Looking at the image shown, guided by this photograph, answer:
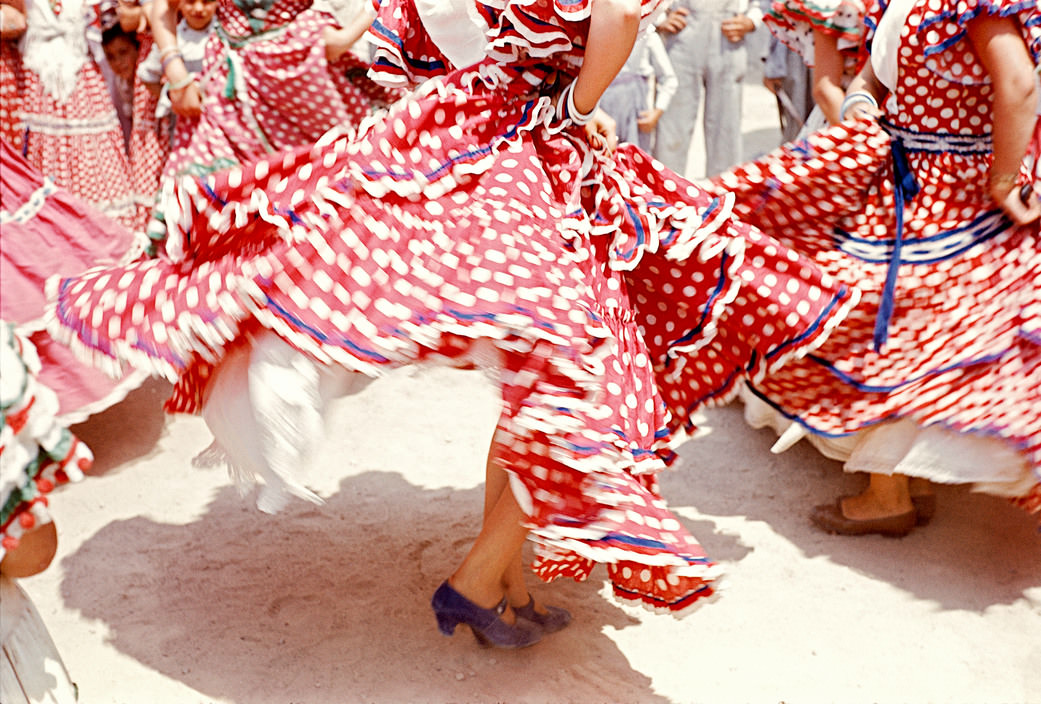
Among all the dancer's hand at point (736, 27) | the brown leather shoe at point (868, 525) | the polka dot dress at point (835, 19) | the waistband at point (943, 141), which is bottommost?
the brown leather shoe at point (868, 525)

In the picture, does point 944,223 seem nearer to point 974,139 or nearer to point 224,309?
point 974,139

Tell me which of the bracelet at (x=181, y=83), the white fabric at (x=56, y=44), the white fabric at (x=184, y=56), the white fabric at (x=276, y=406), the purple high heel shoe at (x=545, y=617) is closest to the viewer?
the white fabric at (x=276, y=406)

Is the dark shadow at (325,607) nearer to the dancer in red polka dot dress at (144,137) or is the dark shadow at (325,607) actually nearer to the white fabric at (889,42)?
the white fabric at (889,42)

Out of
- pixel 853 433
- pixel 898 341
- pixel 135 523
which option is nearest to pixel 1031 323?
pixel 898 341

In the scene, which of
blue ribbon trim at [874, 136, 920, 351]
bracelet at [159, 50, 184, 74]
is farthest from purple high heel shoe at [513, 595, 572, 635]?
bracelet at [159, 50, 184, 74]

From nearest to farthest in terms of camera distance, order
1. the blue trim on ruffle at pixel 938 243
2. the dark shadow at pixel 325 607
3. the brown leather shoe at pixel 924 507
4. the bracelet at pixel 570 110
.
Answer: the bracelet at pixel 570 110, the dark shadow at pixel 325 607, the blue trim on ruffle at pixel 938 243, the brown leather shoe at pixel 924 507

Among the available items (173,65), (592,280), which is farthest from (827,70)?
(173,65)

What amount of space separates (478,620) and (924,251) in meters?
1.75

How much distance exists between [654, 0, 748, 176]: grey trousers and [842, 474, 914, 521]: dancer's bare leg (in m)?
4.17

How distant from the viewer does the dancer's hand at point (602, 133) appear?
8.54 feet

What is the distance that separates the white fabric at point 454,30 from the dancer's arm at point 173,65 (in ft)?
7.52

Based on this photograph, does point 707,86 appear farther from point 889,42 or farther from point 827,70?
point 889,42

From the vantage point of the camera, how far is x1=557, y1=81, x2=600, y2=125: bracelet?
2465 millimetres

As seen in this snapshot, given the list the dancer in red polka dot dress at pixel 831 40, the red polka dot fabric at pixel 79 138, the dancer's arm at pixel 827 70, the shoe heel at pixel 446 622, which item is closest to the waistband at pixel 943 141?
the dancer in red polka dot dress at pixel 831 40
